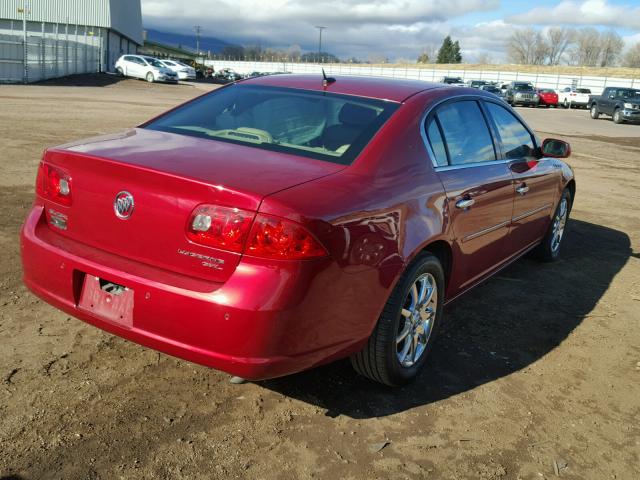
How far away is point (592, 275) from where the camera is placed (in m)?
5.86

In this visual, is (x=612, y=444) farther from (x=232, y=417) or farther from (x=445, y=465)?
(x=232, y=417)

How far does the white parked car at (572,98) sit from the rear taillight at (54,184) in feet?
165

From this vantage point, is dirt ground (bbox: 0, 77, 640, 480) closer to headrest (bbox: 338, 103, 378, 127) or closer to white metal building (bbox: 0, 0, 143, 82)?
headrest (bbox: 338, 103, 378, 127)

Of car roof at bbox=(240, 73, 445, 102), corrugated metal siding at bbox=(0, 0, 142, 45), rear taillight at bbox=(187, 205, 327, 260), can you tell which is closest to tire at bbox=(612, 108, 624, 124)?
car roof at bbox=(240, 73, 445, 102)

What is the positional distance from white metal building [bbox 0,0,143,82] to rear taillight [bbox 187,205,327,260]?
103 ft

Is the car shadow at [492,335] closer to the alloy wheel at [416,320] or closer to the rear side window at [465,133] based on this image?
the alloy wheel at [416,320]

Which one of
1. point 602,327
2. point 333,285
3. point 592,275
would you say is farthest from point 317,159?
point 592,275

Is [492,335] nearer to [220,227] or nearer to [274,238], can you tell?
[274,238]

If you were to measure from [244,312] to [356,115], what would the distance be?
1.48 m

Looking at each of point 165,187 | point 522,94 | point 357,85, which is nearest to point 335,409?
point 165,187

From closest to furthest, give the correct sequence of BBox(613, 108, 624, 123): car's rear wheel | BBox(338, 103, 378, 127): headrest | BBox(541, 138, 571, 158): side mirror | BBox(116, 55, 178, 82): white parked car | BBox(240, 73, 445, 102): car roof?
BBox(338, 103, 378, 127): headrest, BBox(240, 73, 445, 102): car roof, BBox(541, 138, 571, 158): side mirror, BBox(613, 108, 624, 123): car's rear wheel, BBox(116, 55, 178, 82): white parked car

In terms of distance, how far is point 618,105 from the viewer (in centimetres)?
3269

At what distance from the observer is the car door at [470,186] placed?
3654 millimetres

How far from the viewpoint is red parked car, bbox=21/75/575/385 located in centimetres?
258
